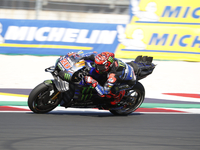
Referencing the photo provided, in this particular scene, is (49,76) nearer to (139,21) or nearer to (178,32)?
(139,21)

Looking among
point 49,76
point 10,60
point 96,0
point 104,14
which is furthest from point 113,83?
point 96,0

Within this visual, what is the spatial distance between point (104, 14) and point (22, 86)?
636 cm

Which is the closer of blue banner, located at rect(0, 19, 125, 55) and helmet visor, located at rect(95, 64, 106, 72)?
helmet visor, located at rect(95, 64, 106, 72)

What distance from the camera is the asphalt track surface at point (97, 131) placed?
14.9 ft

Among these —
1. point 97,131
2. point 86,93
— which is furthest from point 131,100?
point 97,131

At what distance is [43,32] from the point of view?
1370 centimetres

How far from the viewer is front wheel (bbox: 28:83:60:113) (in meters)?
5.83

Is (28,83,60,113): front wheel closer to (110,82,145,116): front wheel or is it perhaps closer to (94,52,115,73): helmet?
(94,52,115,73): helmet

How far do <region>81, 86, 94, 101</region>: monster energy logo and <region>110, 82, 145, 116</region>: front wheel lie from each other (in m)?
0.74

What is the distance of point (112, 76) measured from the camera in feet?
19.7

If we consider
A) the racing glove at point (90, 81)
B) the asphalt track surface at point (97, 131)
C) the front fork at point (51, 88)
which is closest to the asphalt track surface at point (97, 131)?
the asphalt track surface at point (97, 131)

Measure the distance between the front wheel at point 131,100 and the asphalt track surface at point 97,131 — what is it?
0.12 metres

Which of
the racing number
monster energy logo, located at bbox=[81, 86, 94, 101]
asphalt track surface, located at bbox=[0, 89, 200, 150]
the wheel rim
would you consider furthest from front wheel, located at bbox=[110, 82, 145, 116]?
the racing number

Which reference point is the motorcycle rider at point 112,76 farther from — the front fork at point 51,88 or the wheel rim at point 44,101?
the wheel rim at point 44,101
